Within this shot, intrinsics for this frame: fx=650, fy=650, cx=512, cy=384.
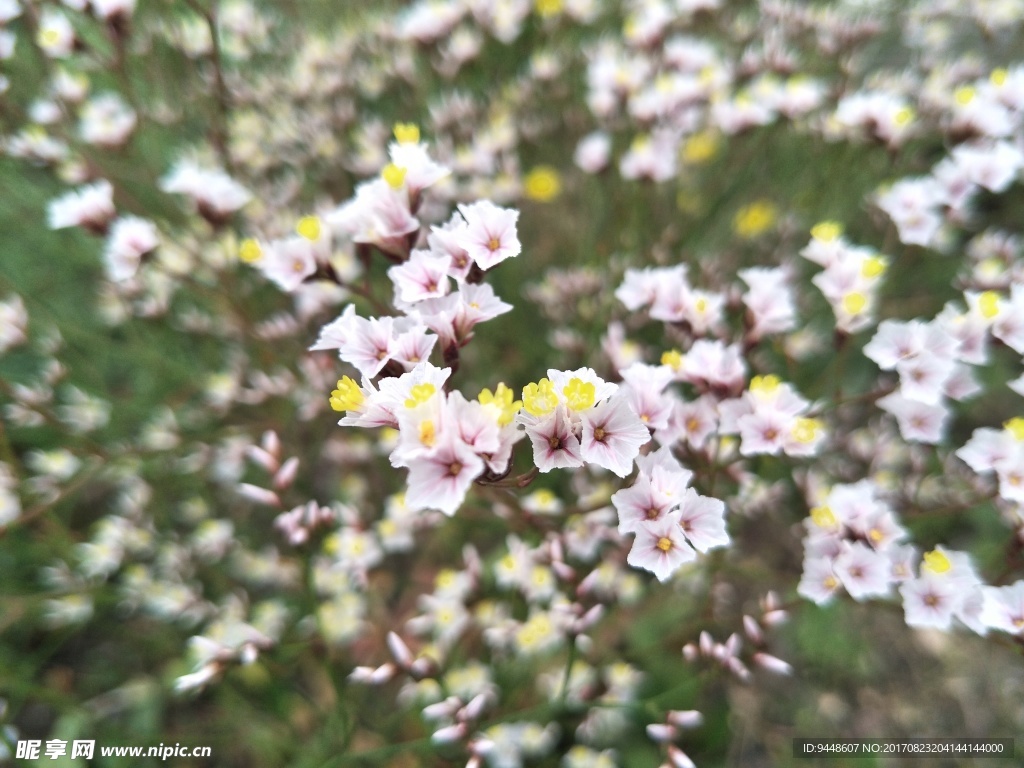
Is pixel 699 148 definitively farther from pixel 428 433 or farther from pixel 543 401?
pixel 428 433

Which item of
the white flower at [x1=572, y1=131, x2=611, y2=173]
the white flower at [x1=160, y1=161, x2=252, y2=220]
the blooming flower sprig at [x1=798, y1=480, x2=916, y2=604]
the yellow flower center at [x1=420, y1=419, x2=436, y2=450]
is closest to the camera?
the yellow flower center at [x1=420, y1=419, x2=436, y2=450]

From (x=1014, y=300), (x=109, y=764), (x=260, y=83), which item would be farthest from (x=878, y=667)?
(x=260, y=83)

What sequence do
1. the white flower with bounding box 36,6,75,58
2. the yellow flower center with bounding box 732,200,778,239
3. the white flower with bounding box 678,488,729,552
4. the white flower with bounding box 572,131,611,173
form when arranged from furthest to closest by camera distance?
A: the yellow flower center with bounding box 732,200,778,239, the white flower with bounding box 572,131,611,173, the white flower with bounding box 36,6,75,58, the white flower with bounding box 678,488,729,552

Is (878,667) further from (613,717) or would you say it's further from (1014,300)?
(1014,300)

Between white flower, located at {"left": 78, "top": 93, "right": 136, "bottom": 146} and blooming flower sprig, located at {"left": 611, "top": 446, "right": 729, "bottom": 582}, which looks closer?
blooming flower sprig, located at {"left": 611, "top": 446, "right": 729, "bottom": 582}

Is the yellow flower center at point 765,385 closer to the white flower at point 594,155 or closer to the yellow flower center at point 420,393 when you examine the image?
the yellow flower center at point 420,393

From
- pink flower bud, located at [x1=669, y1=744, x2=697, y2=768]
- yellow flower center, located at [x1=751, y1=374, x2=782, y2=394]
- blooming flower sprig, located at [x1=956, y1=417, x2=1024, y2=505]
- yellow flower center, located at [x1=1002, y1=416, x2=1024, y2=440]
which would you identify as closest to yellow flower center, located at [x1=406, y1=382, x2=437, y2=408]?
yellow flower center, located at [x1=751, y1=374, x2=782, y2=394]

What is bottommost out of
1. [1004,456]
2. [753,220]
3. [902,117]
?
[1004,456]

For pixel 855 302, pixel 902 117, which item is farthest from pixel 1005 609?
pixel 902 117

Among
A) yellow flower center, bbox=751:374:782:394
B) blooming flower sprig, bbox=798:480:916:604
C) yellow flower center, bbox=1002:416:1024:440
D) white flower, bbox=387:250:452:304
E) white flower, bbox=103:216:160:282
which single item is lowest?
blooming flower sprig, bbox=798:480:916:604

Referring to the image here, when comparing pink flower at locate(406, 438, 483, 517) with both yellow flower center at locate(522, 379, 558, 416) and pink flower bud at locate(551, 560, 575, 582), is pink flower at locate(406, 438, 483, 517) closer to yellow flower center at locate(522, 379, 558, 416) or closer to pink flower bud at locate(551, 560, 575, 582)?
yellow flower center at locate(522, 379, 558, 416)

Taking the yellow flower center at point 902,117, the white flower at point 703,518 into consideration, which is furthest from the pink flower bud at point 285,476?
the yellow flower center at point 902,117
